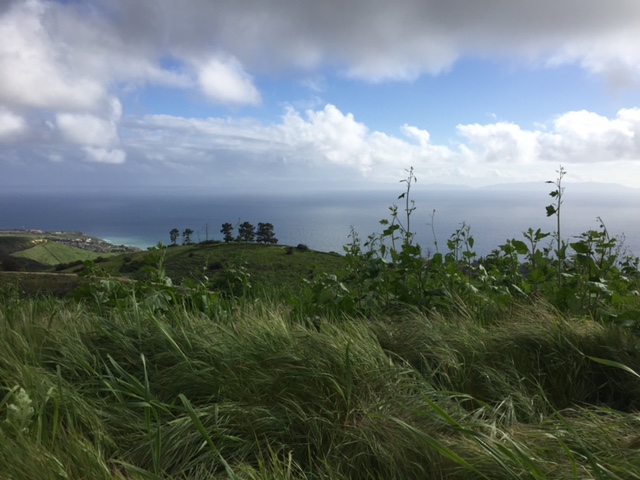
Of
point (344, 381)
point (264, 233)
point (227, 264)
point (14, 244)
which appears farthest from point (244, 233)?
point (14, 244)

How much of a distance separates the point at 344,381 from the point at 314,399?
0.62ft

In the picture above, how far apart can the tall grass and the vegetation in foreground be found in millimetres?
11

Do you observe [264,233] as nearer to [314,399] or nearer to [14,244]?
[314,399]

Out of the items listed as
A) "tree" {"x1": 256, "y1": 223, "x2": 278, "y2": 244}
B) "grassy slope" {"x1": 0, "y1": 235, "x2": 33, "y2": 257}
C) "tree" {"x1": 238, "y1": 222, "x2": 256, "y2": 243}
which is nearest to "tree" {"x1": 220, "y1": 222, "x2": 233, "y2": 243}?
"tree" {"x1": 238, "y1": 222, "x2": 256, "y2": 243}

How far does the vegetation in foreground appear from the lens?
1.73 metres

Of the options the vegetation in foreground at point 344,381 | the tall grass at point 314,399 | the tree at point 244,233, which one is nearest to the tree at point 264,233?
the tree at point 244,233

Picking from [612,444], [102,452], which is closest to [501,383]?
[612,444]

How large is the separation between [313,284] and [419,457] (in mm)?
2573

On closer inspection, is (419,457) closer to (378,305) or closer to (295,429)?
(295,429)

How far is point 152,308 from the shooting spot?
3.59 m

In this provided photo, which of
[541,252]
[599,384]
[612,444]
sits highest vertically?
[541,252]

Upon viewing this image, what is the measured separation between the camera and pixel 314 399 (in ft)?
7.51

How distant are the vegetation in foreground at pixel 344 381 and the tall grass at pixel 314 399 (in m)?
0.01

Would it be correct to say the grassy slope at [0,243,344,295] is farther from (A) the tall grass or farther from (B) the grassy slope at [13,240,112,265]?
(B) the grassy slope at [13,240,112,265]
